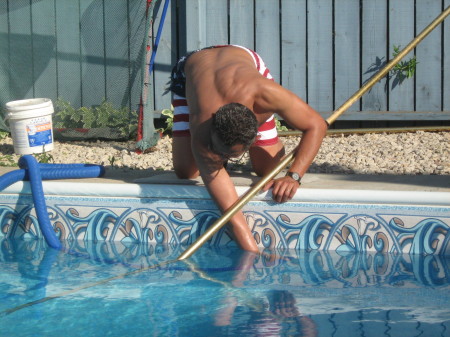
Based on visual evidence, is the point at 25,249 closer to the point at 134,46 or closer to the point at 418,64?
the point at 134,46

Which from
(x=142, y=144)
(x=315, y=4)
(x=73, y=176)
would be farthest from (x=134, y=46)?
(x=73, y=176)

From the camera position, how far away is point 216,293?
3.43 m

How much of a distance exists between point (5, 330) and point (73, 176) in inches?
59.5

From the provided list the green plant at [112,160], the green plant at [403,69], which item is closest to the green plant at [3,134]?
the green plant at [112,160]

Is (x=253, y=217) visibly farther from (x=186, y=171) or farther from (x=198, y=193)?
Result: (x=186, y=171)

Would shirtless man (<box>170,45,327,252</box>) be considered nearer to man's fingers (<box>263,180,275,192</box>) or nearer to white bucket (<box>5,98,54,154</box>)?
man's fingers (<box>263,180,275,192</box>)

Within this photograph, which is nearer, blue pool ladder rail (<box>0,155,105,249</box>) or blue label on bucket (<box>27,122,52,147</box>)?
blue pool ladder rail (<box>0,155,105,249</box>)

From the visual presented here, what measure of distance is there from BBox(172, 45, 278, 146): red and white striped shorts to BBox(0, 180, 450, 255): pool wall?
0.52 m

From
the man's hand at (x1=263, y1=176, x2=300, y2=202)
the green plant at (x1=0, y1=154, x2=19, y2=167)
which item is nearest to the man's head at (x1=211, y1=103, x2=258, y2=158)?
the man's hand at (x1=263, y1=176, x2=300, y2=202)

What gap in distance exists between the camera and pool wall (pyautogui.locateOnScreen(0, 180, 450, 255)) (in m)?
3.79

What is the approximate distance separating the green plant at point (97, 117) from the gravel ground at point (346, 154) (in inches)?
6.6

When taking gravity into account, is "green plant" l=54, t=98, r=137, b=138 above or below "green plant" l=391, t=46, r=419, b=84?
below

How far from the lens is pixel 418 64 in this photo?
6.23 m

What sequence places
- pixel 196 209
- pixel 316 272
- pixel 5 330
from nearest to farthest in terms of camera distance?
1. pixel 5 330
2. pixel 316 272
3. pixel 196 209
